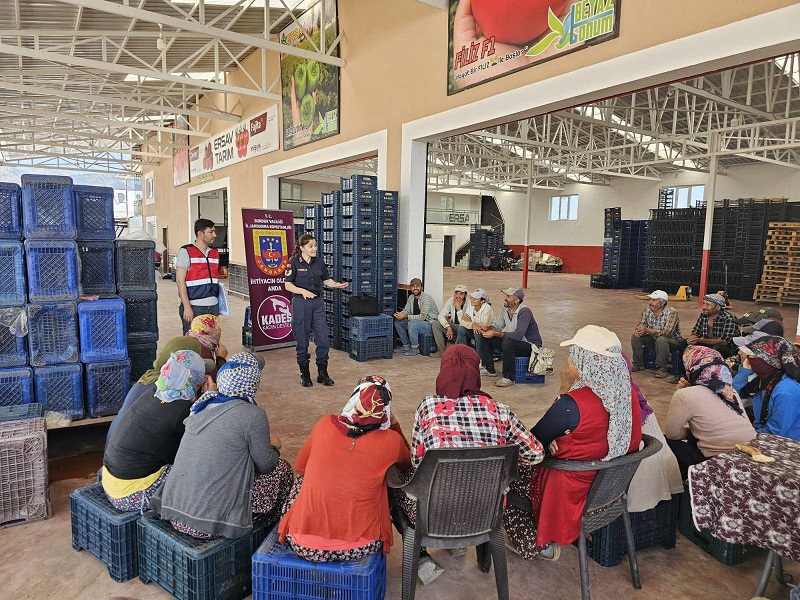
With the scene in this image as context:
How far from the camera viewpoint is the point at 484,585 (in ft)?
7.77

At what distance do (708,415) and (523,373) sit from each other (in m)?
3.22

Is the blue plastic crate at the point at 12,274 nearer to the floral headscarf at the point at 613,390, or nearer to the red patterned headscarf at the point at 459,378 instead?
the red patterned headscarf at the point at 459,378

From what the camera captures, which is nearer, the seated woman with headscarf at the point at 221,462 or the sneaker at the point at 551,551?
the seated woman with headscarf at the point at 221,462

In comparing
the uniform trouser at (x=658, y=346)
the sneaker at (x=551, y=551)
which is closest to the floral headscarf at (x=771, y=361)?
the sneaker at (x=551, y=551)

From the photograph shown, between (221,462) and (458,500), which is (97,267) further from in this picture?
(458,500)

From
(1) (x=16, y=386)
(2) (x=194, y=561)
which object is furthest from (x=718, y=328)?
(1) (x=16, y=386)

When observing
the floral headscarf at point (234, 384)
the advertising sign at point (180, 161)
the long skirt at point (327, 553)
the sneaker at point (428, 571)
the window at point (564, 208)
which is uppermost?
the advertising sign at point (180, 161)

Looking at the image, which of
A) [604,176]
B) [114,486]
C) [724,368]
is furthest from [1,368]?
[604,176]

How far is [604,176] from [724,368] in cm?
2511

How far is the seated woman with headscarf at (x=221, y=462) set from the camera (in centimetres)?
209

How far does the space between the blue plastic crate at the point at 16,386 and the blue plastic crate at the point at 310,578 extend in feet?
8.70

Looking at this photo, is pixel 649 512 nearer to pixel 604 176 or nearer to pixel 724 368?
pixel 724 368

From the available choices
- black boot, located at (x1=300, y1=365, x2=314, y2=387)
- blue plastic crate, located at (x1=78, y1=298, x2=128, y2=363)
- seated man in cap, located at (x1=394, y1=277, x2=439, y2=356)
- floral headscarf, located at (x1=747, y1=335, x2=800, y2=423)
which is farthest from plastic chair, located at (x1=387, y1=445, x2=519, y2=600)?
seated man in cap, located at (x1=394, y1=277, x2=439, y2=356)

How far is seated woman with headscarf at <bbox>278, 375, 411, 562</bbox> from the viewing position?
1.94 meters
